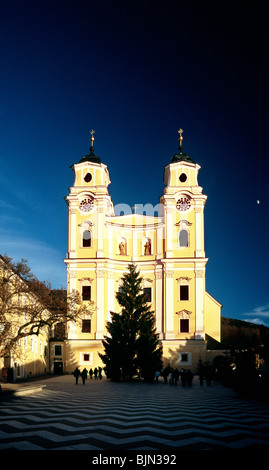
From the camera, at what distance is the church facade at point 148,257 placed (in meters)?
52.4

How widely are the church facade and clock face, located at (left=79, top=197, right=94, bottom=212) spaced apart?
0.05 m

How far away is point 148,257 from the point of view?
186 feet

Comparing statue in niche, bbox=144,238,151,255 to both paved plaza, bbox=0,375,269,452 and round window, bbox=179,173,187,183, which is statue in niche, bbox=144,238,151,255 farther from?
paved plaza, bbox=0,375,269,452

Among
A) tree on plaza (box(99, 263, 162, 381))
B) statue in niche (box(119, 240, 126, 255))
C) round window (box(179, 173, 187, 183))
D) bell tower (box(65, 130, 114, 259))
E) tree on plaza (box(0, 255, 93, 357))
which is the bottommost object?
tree on plaza (box(99, 263, 162, 381))

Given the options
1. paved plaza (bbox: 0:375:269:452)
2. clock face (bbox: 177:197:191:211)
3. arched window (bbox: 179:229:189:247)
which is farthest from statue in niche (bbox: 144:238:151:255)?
paved plaza (bbox: 0:375:269:452)

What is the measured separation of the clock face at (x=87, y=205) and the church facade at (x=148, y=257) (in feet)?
0.16

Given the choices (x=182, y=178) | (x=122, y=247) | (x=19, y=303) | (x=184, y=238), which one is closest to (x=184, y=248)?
(x=184, y=238)

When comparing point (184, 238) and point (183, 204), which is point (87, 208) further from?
point (184, 238)

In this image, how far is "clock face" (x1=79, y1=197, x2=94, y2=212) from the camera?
5538 cm

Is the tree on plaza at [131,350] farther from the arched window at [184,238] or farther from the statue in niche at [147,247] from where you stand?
the statue in niche at [147,247]

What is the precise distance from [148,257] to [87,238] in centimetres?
800

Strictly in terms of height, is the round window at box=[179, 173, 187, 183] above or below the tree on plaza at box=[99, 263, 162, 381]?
above

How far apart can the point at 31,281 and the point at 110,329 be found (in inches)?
433

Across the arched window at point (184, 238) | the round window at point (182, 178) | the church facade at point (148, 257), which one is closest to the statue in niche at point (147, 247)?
the church facade at point (148, 257)
